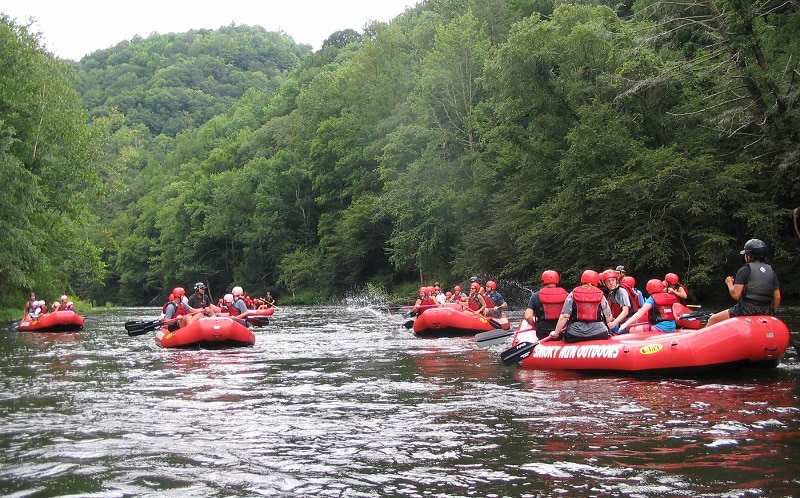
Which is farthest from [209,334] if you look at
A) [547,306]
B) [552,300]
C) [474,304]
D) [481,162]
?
[481,162]

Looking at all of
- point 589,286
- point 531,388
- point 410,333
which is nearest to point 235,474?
point 531,388

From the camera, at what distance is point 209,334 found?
16.0m

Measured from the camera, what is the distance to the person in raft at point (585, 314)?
433 inches

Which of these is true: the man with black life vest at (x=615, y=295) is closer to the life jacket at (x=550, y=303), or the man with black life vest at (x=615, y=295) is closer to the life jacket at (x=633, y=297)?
the life jacket at (x=633, y=297)

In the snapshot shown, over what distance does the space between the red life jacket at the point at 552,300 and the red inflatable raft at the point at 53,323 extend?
676 inches

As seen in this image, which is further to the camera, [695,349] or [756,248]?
[695,349]

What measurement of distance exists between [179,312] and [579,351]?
981cm

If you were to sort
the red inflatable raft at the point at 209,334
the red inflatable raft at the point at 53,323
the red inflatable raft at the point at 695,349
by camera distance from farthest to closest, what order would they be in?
the red inflatable raft at the point at 53,323 → the red inflatable raft at the point at 209,334 → the red inflatable raft at the point at 695,349

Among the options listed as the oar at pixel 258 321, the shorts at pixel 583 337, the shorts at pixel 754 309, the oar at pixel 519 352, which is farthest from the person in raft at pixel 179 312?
the shorts at pixel 754 309

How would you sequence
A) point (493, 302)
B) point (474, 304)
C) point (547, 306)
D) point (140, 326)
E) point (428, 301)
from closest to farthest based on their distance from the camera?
1. point (547, 306)
2. point (140, 326)
3. point (493, 302)
4. point (474, 304)
5. point (428, 301)

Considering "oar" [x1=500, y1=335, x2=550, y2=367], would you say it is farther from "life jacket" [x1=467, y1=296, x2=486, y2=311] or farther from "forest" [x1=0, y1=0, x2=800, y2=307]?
"forest" [x1=0, y1=0, x2=800, y2=307]

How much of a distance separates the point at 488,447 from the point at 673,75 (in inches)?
814

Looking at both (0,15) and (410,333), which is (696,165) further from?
(0,15)

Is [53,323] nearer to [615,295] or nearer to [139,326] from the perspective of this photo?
[139,326]
